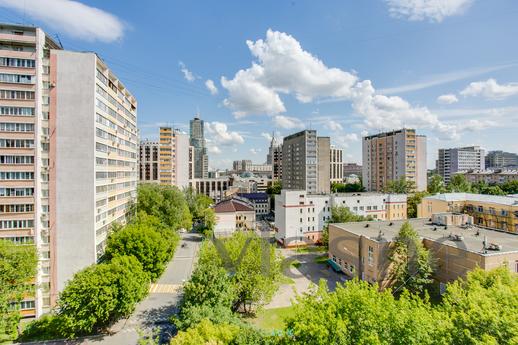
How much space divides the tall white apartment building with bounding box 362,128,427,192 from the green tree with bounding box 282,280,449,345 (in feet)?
216

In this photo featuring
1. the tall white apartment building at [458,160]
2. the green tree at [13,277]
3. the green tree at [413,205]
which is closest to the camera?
the green tree at [13,277]

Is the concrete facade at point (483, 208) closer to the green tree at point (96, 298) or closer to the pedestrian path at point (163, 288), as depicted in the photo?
the pedestrian path at point (163, 288)

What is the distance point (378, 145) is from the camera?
78.8 m

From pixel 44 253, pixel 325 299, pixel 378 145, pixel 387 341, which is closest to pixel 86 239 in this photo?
pixel 44 253

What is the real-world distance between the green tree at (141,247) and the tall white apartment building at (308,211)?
19198mm

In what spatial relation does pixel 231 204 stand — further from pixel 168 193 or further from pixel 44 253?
pixel 44 253

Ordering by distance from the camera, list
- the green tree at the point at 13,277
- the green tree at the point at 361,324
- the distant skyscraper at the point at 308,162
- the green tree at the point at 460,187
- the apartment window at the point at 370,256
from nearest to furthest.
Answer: the green tree at the point at 361,324 < the green tree at the point at 13,277 < the apartment window at the point at 370,256 < the green tree at the point at 460,187 < the distant skyscraper at the point at 308,162

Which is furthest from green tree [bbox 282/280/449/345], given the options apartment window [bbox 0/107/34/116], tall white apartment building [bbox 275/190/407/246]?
tall white apartment building [bbox 275/190/407/246]

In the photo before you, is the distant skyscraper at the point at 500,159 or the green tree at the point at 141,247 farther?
the distant skyscraper at the point at 500,159

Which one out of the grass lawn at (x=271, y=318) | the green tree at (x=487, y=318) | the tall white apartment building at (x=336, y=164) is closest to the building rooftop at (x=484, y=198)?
the green tree at (x=487, y=318)

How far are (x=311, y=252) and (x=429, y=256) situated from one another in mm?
17100

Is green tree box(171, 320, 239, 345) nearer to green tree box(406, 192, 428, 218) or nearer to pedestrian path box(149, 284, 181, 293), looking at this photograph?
pedestrian path box(149, 284, 181, 293)

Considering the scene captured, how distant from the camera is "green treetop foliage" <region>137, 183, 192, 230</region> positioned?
37.1 m

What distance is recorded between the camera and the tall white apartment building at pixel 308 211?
39.7 m
